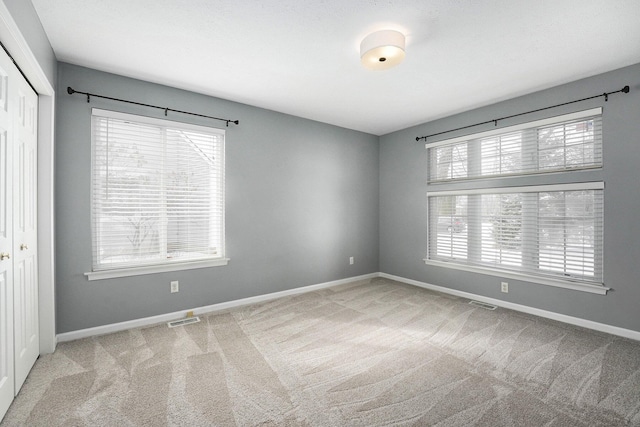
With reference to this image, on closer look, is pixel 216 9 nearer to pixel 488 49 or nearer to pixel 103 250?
pixel 488 49

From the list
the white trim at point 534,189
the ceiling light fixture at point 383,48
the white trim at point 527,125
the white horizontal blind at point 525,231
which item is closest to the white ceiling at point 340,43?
the ceiling light fixture at point 383,48

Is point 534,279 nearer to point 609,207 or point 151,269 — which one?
point 609,207

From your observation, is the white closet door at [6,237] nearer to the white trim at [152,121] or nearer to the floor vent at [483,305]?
the white trim at [152,121]

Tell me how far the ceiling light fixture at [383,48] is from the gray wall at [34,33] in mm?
2184

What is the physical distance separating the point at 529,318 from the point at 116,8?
4.74m

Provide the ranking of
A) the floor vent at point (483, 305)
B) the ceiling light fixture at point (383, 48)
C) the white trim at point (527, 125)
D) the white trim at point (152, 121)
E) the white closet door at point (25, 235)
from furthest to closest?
the floor vent at point (483, 305) < the white trim at point (527, 125) < the white trim at point (152, 121) < the ceiling light fixture at point (383, 48) < the white closet door at point (25, 235)

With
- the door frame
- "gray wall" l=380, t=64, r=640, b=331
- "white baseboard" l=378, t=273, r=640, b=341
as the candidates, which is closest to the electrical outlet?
"gray wall" l=380, t=64, r=640, b=331

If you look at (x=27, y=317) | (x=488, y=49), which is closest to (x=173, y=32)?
(x=27, y=317)

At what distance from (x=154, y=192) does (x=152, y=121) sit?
2.51ft

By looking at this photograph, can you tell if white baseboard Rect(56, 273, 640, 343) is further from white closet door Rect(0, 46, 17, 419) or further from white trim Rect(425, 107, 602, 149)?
white trim Rect(425, 107, 602, 149)

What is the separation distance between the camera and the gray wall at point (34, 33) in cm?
168

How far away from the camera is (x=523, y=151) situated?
3.44 meters

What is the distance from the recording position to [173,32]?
2.25 m

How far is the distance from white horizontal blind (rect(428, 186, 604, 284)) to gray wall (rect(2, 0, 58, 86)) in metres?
4.51
